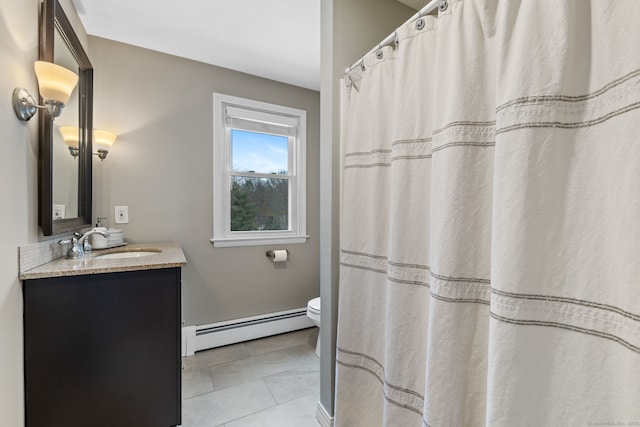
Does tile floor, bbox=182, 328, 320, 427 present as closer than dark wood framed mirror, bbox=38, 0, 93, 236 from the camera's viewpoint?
No

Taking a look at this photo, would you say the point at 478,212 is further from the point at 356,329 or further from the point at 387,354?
the point at 356,329

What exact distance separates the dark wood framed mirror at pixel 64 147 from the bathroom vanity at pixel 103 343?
0.95ft

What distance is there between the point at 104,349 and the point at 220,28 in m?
2.09

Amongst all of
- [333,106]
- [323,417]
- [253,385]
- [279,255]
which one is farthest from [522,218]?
[279,255]

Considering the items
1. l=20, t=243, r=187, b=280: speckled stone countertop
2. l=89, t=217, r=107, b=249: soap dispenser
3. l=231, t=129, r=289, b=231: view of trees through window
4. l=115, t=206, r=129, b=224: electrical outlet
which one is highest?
l=231, t=129, r=289, b=231: view of trees through window

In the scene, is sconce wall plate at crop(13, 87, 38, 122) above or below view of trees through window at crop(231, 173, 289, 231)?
above

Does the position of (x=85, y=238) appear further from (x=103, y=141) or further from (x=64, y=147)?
(x=103, y=141)

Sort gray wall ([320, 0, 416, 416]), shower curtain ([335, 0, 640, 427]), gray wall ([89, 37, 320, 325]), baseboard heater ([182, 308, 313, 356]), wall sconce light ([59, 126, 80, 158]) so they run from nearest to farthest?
shower curtain ([335, 0, 640, 427])
gray wall ([320, 0, 416, 416])
wall sconce light ([59, 126, 80, 158])
gray wall ([89, 37, 320, 325])
baseboard heater ([182, 308, 313, 356])

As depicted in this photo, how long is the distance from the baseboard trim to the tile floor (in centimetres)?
4

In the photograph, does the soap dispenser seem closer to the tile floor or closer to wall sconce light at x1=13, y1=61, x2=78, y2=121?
wall sconce light at x1=13, y1=61, x2=78, y2=121

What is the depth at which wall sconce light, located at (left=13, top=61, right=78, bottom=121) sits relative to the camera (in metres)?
1.09

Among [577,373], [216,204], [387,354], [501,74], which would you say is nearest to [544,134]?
[501,74]

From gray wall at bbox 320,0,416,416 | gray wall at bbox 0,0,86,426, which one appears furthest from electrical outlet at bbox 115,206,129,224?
gray wall at bbox 320,0,416,416

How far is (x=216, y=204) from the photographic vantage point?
2.40 m
